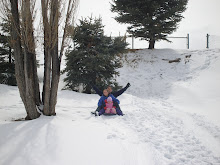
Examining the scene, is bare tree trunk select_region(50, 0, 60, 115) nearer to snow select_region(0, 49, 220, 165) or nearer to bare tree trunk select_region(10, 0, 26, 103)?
snow select_region(0, 49, 220, 165)

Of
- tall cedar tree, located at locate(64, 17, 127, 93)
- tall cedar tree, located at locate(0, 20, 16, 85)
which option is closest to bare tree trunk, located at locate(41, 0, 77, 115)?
tall cedar tree, located at locate(64, 17, 127, 93)

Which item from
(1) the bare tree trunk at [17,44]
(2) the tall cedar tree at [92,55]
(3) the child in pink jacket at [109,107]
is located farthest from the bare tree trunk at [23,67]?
(2) the tall cedar tree at [92,55]

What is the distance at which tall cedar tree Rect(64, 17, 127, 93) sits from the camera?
8490 millimetres

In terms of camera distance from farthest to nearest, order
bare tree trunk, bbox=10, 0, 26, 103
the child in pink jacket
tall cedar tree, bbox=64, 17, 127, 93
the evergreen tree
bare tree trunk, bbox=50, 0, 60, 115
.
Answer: the evergreen tree
tall cedar tree, bbox=64, 17, 127, 93
the child in pink jacket
bare tree trunk, bbox=50, 0, 60, 115
bare tree trunk, bbox=10, 0, 26, 103

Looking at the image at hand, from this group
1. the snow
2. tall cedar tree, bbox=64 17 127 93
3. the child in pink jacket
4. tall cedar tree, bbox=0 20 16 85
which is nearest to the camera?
the snow

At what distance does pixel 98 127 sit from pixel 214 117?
4.11 metres

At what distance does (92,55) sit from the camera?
27.9 feet

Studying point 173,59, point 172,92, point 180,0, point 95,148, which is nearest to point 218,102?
point 172,92

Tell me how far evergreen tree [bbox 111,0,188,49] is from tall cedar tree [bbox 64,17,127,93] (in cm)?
610

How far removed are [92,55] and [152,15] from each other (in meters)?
8.96

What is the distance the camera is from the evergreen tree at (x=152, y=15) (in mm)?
13516

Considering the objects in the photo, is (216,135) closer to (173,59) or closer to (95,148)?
(95,148)

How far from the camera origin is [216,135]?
410 cm

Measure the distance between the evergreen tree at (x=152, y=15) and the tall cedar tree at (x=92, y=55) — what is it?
6.10 metres
